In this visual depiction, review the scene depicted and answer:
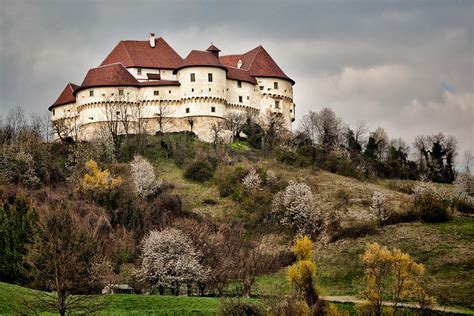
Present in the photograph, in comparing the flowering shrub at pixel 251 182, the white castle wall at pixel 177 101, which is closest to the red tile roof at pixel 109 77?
the white castle wall at pixel 177 101

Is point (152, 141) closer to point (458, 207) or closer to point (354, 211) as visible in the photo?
point (354, 211)

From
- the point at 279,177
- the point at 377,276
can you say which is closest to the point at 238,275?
the point at 377,276

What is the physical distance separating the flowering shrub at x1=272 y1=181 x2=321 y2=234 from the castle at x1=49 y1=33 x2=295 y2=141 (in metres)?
15.2

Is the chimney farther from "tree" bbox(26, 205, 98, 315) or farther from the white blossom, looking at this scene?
"tree" bbox(26, 205, 98, 315)

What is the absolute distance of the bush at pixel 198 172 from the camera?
78688 millimetres

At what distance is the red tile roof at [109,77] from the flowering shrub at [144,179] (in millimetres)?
13460

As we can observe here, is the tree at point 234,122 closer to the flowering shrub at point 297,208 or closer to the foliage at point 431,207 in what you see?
the flowering shrub at point 297,208

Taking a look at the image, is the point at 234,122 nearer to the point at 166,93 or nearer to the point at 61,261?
the point at 166,93

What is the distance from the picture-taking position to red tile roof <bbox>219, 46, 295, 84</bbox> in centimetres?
9275

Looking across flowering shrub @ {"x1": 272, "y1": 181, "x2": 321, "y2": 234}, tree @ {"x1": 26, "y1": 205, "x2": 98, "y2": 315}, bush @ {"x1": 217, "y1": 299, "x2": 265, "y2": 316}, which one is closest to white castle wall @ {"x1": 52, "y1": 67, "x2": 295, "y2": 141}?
flowering shrub @ {"x1": 272, "y1": 181, "x2": 321, "y2": 234}

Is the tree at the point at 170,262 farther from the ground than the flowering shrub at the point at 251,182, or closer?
closer

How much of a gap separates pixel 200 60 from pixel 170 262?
36949mm

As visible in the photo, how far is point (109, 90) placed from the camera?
8681 centimetres

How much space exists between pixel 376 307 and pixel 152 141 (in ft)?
142
